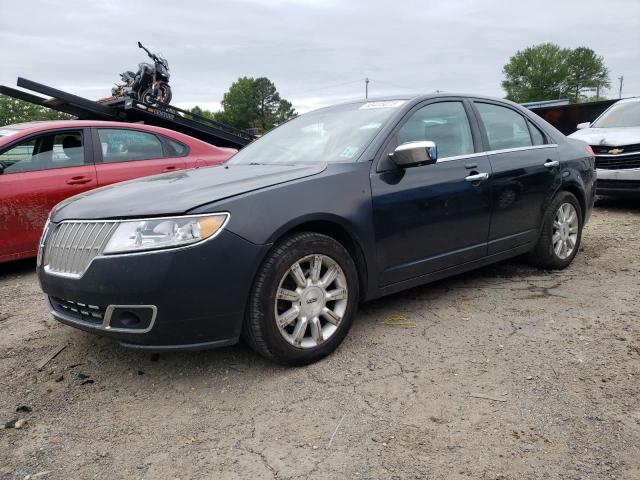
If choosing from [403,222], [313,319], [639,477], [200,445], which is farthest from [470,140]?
[200,445]

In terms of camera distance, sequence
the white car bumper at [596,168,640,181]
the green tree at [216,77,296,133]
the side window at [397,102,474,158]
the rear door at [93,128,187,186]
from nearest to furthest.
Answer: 1. the side window at [397,102,474,158]
2. the rear door at [93,128,187,186]
3. the white car bumper at [596,168,640,181]
4. the green tree at [216,77,296,133]

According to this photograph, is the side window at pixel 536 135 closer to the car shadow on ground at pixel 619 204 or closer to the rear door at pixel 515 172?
the rear door at pixel 515 172

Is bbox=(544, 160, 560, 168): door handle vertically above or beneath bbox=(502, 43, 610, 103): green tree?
beneath

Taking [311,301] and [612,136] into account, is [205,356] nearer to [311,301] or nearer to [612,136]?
[311,301]

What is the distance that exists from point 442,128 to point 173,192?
2010mm

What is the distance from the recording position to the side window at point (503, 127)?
13.5ft

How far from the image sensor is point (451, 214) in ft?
11.9

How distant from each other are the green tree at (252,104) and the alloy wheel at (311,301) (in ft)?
302

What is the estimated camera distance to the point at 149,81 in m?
11.6

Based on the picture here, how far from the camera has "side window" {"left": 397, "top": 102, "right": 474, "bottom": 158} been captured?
3602 millimetres

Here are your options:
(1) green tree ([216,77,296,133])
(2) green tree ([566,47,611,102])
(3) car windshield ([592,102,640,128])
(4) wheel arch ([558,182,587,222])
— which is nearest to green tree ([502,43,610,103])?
(2) green tree ([566,47,611,102])

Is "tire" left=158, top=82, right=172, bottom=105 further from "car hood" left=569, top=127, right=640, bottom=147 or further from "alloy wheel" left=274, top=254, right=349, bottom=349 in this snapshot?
"alloy wheel" left=274, top=254, right=349, bottom=349

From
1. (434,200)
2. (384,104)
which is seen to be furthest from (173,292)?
(384,104)

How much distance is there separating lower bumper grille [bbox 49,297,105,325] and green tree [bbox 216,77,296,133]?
92.1 meters
